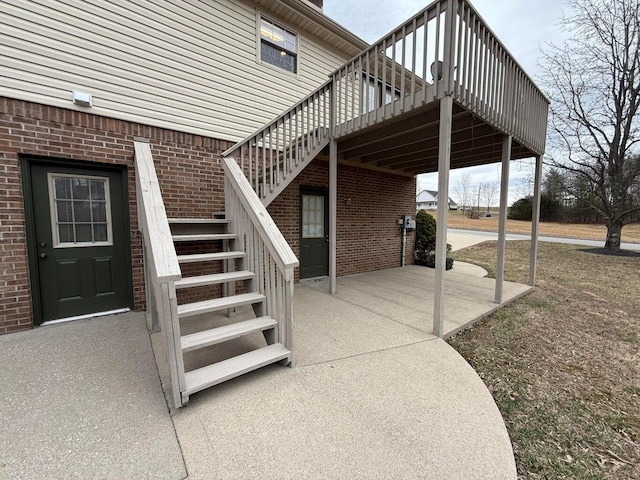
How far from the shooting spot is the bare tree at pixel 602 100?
9.47m

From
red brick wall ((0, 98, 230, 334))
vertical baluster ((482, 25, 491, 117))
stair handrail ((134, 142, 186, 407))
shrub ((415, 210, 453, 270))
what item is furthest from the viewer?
shrub ((415, 210, 453, 270))

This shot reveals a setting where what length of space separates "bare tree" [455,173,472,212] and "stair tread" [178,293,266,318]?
47959 millimetres

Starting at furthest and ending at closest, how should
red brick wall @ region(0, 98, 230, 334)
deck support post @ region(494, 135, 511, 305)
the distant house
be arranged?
1. the distant house
2. deck support post @ region(494, 135, 511, 305)
3. red brick wall @ region(0, 98, 230, 334)

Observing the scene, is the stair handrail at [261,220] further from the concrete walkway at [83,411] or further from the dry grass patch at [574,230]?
the dry grass patch at [574,230]

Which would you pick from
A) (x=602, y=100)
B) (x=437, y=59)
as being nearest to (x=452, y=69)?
(x=437, y=59)

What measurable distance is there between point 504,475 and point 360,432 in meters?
0.78

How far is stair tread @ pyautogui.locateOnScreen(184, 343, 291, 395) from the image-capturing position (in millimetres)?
1973

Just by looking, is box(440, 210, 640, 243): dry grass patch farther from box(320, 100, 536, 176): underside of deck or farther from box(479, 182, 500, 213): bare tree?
box(479, 182, 500, 213): bare tree

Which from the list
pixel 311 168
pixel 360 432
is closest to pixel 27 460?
pixel 360 432

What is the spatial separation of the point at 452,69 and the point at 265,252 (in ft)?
9.23

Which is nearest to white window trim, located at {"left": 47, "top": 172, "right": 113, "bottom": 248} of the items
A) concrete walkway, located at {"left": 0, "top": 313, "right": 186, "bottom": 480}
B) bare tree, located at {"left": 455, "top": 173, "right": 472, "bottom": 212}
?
concrete walkway, located at {"left": 0, "top": 313, "right": 186, "bottom": 480}

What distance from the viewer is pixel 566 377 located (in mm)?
2535

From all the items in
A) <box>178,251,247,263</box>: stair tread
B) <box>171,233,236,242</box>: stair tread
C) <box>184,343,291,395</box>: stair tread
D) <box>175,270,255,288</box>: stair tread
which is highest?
<box>171,233,236,242</box>: stair tread

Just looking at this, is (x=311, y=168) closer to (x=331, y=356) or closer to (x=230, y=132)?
(x=230, y=132)
